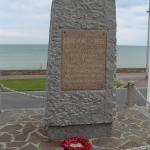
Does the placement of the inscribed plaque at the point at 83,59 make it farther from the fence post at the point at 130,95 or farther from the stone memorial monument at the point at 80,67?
the fence post at the point at 130,95

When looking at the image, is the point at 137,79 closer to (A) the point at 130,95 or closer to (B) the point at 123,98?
(B) the point at 123,98

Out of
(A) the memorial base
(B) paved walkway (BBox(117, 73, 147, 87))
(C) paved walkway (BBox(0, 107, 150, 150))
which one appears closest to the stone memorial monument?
(A) the memorial base

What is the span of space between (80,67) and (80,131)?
4.87 feet

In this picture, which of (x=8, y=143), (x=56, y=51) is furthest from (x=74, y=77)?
(x=8, y=143)

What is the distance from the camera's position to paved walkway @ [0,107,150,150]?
7934 millimetres

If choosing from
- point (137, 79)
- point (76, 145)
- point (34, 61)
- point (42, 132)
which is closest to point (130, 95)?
point (42, 132)

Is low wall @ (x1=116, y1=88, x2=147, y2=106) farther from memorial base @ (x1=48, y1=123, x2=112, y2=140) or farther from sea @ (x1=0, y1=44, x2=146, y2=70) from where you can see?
sea @ (x1=0, y1=44, x2=146, y2=70)

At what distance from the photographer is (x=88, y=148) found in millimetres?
6195

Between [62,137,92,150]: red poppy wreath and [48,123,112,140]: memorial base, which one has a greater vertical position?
[62,137,92,150]: red poppy wreath

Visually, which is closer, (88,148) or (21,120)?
(88,148)

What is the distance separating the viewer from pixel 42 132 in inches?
344

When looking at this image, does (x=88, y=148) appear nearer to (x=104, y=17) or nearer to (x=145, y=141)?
(x=145, y=141)

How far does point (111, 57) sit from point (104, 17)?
0.89m

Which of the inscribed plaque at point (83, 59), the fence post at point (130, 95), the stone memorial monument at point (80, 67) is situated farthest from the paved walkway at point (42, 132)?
the inscribed plaque at point (83, 59)
